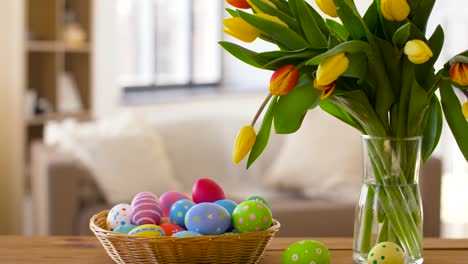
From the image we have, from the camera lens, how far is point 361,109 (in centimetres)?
131

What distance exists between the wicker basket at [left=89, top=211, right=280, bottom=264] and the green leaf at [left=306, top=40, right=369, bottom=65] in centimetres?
29

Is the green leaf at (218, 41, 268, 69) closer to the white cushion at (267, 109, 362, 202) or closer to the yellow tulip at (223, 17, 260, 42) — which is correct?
the yellow tulip at (223, 17, 260, 42)

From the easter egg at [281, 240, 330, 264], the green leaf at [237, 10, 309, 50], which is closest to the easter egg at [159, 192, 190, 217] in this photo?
the easter egg at [281, 240, 330, 264]

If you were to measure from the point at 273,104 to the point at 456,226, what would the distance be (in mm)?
3952

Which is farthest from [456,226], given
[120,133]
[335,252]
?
[335,252]

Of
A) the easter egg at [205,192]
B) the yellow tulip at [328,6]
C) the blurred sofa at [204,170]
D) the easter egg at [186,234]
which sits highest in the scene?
the yellow tulip at [328,6]

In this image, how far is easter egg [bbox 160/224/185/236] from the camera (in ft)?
4.46

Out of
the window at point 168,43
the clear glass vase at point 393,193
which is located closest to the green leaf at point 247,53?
the clear glass vase at point 393,193

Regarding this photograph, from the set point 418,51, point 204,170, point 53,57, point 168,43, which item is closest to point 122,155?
point 204,170

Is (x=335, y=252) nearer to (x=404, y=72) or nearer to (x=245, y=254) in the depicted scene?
(x=245, y=254)

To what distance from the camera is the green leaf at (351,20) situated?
124cm

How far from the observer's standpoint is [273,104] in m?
1.29

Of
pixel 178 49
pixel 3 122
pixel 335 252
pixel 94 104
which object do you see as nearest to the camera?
pixel 335 252

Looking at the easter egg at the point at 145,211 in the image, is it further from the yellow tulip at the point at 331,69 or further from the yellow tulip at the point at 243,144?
the yellow tulip at the point at 331,69
